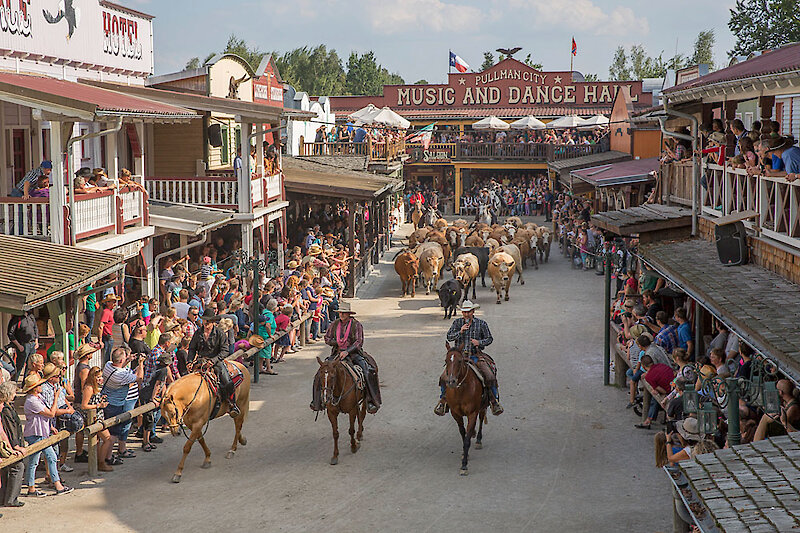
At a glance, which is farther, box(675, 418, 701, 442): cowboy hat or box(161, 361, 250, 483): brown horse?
box(161, 361, 250, 483): brown horse

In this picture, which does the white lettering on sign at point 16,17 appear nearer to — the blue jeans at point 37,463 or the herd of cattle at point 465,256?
the blue jeans at point 37,463

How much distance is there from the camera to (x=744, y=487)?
7.77 meters

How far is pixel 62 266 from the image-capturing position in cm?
1433

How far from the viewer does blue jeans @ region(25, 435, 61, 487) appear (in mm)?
11977

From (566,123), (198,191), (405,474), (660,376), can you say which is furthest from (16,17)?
(566,123)

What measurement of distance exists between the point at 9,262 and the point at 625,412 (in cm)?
977

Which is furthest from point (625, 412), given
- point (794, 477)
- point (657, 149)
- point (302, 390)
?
point (657, 149)

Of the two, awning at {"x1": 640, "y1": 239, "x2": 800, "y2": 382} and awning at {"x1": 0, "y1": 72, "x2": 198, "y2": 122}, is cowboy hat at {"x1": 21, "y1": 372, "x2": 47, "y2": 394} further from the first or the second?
awning at {"x1": 640, "y1": 239, "x2": 800, "y2": 382}

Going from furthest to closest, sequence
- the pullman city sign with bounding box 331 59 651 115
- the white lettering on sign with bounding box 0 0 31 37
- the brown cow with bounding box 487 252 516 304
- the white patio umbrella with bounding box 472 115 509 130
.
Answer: the pullman city sign with bounding box 331 59 651 115 → the white patio umbrella with bounding box 472 115 509 130 → the brown cow with bounding box 487 252 516 304 → the white lettering on sign with bounding box 0 0 31 37

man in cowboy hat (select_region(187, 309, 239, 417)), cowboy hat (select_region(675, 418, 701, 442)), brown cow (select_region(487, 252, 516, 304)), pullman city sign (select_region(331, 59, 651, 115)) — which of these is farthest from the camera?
pullman city sign (select_region(331, 59, 651, 115))

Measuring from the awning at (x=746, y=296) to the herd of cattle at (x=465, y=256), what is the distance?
1025cm

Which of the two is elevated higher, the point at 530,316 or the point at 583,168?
the point at 583,168

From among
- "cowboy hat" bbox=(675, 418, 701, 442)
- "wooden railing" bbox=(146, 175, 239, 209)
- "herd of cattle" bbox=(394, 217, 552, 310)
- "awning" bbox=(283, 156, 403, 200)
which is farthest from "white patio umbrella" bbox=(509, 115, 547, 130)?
"cowboy hat" bbox=(675, 418, 701, 442)

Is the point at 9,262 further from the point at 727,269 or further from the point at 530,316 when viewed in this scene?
the point at 530,316
